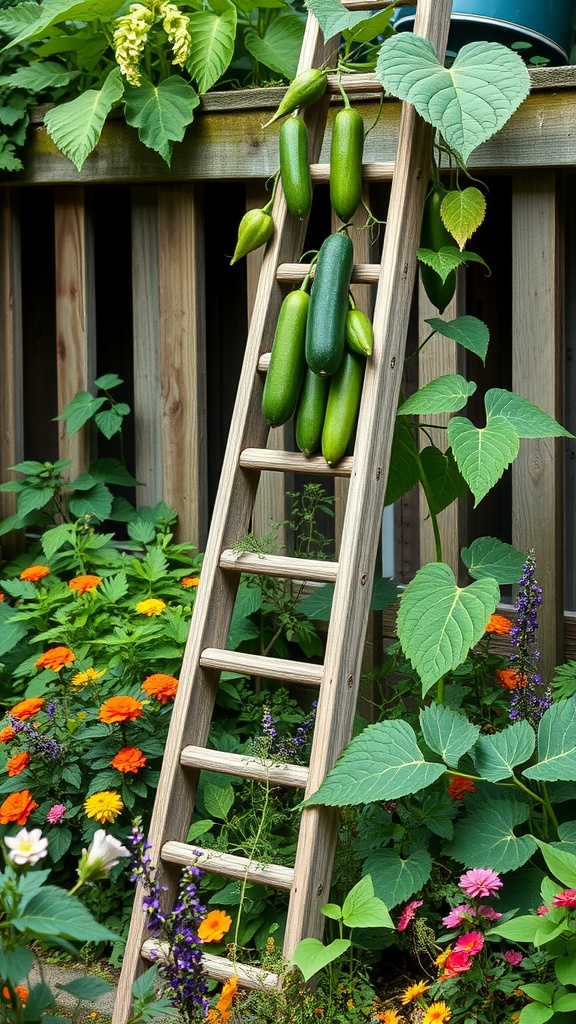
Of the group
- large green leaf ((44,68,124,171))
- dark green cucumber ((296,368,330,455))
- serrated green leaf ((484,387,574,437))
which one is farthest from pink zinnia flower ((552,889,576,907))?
large green leaf ((44,68,124,171))

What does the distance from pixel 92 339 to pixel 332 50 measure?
3.92 ft

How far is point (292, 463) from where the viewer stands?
226 cm

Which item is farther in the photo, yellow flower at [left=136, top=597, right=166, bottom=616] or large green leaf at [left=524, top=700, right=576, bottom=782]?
yellow flower at [left=136, top=597, right=166, bottom=616]

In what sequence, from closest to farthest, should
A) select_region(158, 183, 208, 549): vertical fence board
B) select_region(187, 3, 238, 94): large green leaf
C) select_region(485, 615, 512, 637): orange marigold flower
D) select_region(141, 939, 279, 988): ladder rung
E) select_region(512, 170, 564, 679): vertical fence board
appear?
select_region(141, 939, 279, 988): ladder rung < select_region(485, 615, 512, 637): orange marigold flower < select_region(512, 170, 564, 679): vertical fence board < select_region(187, 3, 238, 94): large green leaf < select_region(158, 183, 208, 549): vertical fence board

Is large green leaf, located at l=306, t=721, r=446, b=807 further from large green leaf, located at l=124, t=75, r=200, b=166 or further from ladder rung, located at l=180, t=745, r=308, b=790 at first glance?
large green leaf, located at l=124, t=75, r=200, b=166

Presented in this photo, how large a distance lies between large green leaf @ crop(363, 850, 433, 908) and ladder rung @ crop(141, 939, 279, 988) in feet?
0.79

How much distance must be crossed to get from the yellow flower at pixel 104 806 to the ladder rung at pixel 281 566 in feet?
1.66

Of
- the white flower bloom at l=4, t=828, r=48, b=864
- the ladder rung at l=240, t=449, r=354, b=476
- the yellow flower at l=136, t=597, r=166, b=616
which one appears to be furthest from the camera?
the yellow flower at l=136, t=597, r=166, b=616

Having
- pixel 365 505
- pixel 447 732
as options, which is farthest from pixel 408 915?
pixel 365 505

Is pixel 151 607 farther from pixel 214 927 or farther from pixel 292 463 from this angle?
pixel 214 927

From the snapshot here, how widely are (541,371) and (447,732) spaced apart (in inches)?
37.4

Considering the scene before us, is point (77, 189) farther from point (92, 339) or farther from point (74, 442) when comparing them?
point (74, 442)

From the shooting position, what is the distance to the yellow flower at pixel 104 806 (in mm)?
2227

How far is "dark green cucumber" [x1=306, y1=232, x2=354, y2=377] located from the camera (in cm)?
213
